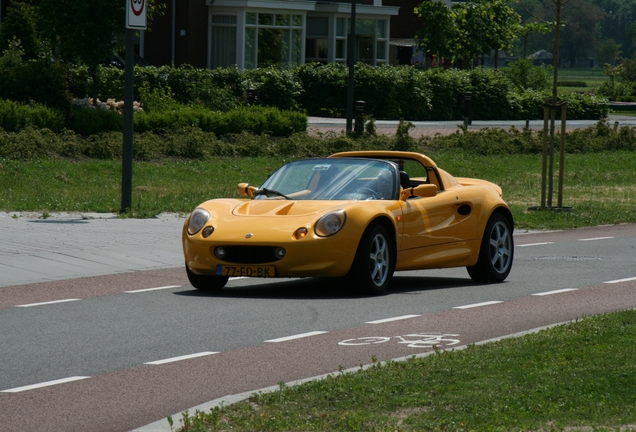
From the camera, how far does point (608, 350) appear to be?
7875mm

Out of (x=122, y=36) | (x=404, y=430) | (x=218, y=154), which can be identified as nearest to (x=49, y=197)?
(x=218, y=154)

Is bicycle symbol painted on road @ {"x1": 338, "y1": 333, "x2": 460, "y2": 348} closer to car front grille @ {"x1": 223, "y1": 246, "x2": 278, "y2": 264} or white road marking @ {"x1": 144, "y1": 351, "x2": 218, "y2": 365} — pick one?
white road marking @ {"x1": 144, "y1": 351, "x2": 218, "y2": 365}

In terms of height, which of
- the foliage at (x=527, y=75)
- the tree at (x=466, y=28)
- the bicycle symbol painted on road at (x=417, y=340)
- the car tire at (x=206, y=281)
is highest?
the tree at (x=466, y=28)

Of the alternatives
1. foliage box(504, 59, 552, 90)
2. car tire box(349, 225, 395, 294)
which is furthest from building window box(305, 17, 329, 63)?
car tire box(349, 225, 395, 294)

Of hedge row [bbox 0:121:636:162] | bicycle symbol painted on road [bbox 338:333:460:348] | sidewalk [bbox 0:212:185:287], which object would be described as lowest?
sidewalk [bbox 0:212:185:287]

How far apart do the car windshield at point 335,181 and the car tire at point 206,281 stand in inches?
39.0

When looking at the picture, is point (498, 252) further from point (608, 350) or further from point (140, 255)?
point (608, 350)

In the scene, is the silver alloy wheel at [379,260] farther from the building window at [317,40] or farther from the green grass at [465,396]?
the building window at [317,40]

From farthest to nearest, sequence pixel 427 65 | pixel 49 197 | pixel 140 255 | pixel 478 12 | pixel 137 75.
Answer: pixel 427 65, pixel 478 12, pixel 137 75, pixel 49 197, pixel 140 255

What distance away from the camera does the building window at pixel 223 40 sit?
52938 mm

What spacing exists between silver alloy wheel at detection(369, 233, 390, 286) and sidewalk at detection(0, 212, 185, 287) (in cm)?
301

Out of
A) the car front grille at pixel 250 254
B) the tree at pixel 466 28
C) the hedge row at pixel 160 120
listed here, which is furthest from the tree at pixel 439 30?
the car front grille at pixel 250 254

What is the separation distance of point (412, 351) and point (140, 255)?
6402 millimetres

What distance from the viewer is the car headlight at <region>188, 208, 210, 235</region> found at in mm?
11562
